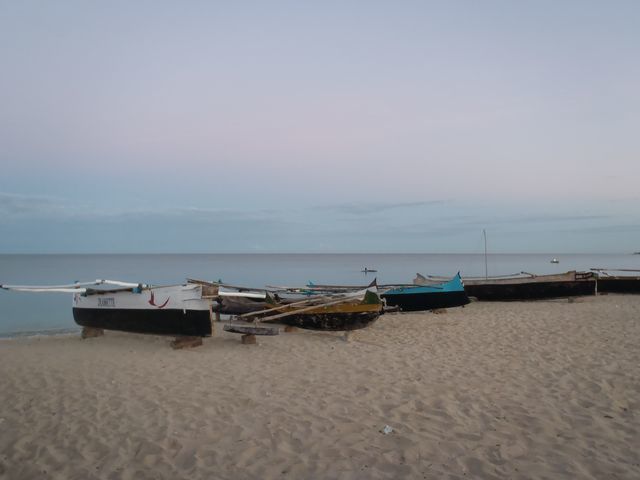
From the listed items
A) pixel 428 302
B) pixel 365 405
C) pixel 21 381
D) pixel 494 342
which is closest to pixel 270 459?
pixel 365 405

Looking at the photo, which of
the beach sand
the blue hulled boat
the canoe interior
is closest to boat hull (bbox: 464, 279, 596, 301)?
the blue hulled boat

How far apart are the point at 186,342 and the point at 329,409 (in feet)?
A: 15.8

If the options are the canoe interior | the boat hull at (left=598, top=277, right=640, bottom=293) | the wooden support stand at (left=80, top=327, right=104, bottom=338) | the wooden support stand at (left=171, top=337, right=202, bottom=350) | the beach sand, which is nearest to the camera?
the beach sand

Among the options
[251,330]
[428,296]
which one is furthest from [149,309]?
[428,296]

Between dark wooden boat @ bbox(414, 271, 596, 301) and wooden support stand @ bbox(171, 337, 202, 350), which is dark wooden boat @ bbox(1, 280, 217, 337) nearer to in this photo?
wooden support stand @ bbox(171, 337, 202, 350)

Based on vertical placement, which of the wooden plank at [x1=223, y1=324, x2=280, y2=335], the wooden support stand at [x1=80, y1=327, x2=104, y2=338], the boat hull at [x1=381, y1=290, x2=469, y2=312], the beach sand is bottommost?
the beach sand

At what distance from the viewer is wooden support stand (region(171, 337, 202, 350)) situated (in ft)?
30.4

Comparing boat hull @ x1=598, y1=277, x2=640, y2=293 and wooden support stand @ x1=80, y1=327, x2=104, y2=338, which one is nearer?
wooden support stand @ x1=80, y1=327, x2=104, y2=338

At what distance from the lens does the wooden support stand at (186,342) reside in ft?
30.4

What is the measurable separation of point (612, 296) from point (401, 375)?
1604cm

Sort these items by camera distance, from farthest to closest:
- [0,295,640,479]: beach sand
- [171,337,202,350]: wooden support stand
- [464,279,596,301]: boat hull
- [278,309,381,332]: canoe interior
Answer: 1. [464,279,596,301]: boat hull
2. [278,309,381,332]: canoe interior
3. [171,337,202,350]: wooden support stand
4. [0,295,640,479]: beach sand

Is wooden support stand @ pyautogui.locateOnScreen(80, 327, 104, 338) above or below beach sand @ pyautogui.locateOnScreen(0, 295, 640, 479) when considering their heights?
above

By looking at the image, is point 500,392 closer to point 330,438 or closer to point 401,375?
point 401,375

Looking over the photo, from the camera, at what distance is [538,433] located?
182 inches
